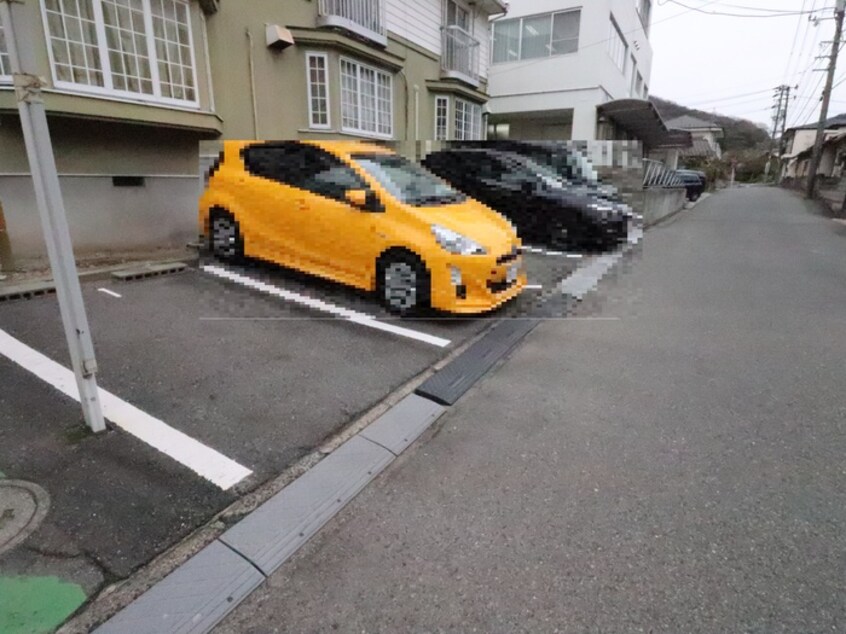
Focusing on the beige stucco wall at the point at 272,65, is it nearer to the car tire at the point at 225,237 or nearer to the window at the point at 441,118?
the window at the point at 441,118

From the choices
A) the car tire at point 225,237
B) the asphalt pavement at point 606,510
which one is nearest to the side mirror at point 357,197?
the car tire at point 225,237

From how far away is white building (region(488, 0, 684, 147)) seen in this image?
61.4 ft

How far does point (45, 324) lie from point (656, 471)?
5.17 meters

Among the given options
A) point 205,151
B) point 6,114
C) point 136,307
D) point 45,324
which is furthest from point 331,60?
point 45,324

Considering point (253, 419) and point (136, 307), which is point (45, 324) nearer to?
point (136, 307)

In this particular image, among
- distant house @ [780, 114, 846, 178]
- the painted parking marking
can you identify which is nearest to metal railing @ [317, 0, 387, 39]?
the painted parking marking

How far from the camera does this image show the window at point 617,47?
19688 millimetres

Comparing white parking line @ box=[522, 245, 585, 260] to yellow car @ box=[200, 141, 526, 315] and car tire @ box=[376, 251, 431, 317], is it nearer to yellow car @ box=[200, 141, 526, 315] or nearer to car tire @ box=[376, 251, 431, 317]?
yellow car @ box=[200, 141, 526, 315]

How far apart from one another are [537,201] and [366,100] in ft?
18.5

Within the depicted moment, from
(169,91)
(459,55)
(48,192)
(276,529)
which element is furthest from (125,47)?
(459,55)

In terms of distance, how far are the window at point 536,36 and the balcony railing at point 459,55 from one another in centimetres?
458

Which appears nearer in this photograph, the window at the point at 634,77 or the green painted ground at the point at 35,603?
the green painted ground at the point at 35,603

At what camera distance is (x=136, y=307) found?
5.05 m

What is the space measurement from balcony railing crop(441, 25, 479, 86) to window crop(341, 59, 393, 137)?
3220mm
